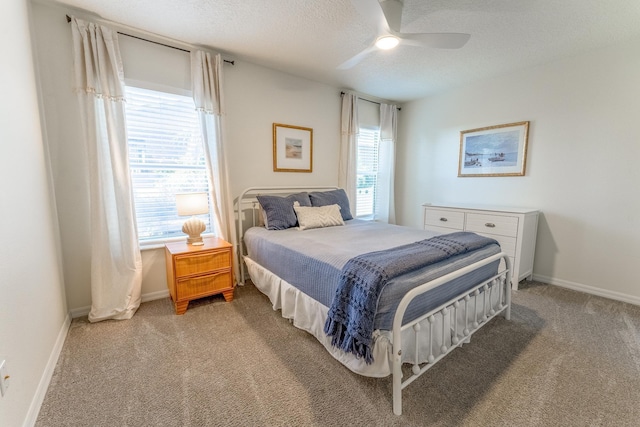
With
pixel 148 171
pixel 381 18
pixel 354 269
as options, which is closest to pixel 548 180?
pixel 381 18

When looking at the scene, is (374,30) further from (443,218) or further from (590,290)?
(590,290)

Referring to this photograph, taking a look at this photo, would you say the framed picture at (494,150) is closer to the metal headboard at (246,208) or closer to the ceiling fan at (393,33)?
the ceiling fan at (393,33)

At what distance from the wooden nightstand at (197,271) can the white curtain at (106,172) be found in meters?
0.37

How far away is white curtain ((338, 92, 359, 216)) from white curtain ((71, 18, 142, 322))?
265 cm

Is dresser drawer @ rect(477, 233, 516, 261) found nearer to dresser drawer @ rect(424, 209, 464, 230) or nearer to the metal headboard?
dresser drawer @ rect(424, 209, 464, 230)

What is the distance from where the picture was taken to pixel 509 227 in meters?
3.00

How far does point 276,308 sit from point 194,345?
2.35ft

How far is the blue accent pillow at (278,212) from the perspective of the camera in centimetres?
290

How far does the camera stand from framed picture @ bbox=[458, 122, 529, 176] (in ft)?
10.9

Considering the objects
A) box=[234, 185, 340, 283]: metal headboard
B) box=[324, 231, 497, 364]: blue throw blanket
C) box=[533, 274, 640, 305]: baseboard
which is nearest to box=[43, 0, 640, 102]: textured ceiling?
box=[234, 185, 340, 283]: metal headboard

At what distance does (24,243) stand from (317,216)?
7.28ft

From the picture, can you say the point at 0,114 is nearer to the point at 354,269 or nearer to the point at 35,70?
the point at 35,70

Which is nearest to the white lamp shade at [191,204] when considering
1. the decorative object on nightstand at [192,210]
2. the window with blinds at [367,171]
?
the decorative object on nightstand at [192,210]

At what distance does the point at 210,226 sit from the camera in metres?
3.07
